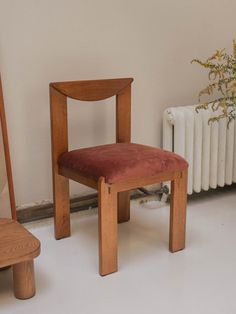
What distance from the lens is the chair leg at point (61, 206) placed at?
2176 mm

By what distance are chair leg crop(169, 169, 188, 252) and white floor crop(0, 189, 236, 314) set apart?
0.18ft

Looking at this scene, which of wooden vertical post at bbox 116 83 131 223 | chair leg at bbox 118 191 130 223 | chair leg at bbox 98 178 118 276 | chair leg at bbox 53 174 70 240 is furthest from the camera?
chair leg at bbox 118 191 130 223

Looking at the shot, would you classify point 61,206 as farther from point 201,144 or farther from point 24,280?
point 201,144

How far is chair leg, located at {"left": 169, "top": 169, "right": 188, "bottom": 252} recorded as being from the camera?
2.07 meters

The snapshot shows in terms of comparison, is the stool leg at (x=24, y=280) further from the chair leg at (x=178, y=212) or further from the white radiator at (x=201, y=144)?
the white radiator at (x=201, y=144)

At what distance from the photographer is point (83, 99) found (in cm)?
216

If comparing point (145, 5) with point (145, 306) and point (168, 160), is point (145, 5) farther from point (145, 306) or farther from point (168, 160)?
point (145, 306)

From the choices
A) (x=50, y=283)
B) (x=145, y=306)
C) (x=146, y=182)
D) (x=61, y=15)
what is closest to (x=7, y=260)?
(x=50, y=283)

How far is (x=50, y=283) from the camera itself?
1854 millimetres

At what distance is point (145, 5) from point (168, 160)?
0.95m

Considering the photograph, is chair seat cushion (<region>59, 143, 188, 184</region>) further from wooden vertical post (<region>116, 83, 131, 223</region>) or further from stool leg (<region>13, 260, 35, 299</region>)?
stool leg (<region>13, 260, 35, 299</region>)

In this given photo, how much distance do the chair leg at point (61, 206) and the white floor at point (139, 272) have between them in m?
0.05

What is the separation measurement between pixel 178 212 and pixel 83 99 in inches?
26.5

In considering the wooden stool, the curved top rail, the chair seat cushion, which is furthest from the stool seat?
the curved top rail
